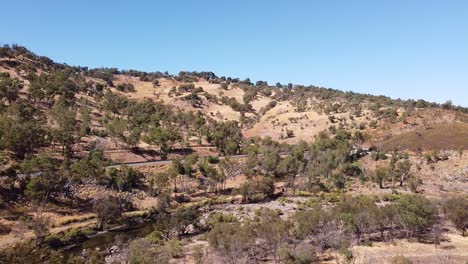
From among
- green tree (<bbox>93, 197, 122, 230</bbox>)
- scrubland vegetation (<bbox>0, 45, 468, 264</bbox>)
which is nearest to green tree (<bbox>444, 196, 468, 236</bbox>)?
scrubland vegetation (<bbox>0, 45, 468, 264</bbox>)

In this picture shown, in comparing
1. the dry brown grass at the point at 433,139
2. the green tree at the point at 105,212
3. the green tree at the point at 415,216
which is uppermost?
the dry brown grass at the point at 433,139

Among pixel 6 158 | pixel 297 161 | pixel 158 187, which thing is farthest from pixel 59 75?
pixel 297 161

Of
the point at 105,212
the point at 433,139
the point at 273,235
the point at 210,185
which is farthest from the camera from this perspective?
the point at 433,139

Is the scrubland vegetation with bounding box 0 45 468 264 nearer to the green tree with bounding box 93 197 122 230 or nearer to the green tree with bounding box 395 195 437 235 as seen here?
the green tree with bounding box 395 195 437 235

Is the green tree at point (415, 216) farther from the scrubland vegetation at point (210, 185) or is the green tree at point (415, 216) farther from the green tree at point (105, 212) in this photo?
the green tree at point (105, 212)

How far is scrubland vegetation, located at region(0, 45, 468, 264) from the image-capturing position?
41469mm

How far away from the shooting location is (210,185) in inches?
3076

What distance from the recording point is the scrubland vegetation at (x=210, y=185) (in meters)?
41.5

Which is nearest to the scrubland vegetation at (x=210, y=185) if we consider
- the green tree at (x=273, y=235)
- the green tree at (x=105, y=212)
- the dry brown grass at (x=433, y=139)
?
the green tree at (x=273, y=235)

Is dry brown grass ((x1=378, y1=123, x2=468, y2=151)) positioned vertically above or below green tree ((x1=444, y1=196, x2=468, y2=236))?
above

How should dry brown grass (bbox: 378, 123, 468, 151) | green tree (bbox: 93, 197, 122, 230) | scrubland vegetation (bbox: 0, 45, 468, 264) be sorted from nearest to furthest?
scrubland vegetation (bbox: 0, 45, 468, 264) < green tree (bbox: 93, 197, 122, 230) < dry brown grass (bbox: 378, 123, 468, 151)

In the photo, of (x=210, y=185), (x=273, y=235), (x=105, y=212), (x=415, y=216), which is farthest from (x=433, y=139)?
(x=105, y=212)

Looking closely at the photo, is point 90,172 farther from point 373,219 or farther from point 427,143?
point 427,143

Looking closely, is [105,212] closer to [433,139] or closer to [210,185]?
[210,185]
